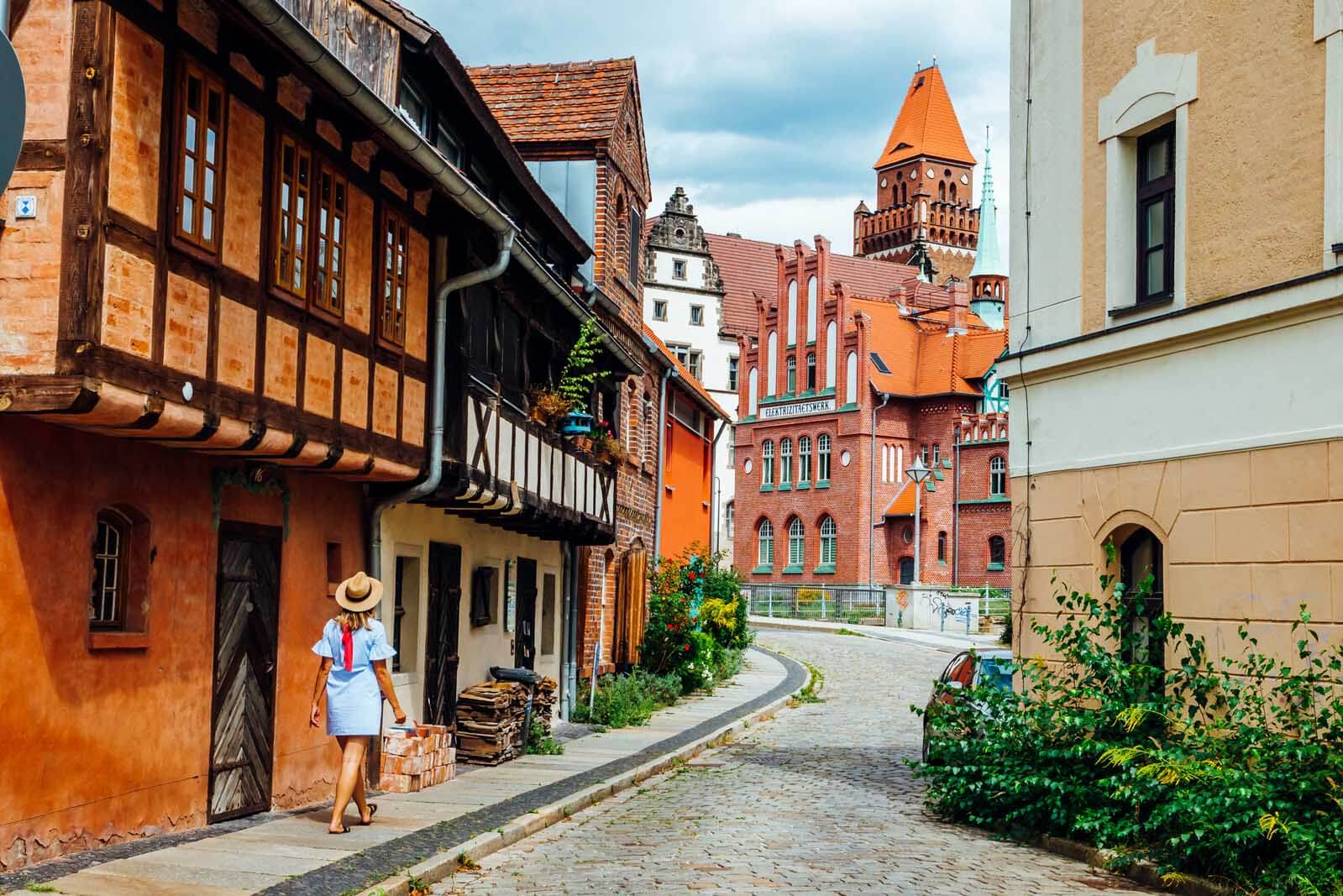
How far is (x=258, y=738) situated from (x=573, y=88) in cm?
1638

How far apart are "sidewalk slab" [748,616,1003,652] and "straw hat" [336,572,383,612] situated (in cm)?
2948

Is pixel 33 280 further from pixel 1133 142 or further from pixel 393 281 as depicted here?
pixel 1133 142

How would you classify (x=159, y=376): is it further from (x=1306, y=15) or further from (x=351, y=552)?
(x=1306, y=15)

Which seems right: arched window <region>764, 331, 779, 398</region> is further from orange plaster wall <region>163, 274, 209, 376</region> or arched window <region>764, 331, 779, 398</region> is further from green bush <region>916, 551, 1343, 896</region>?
orange plaster wall <region>163, 274, 209, 376</region>

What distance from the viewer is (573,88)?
25.8 meters

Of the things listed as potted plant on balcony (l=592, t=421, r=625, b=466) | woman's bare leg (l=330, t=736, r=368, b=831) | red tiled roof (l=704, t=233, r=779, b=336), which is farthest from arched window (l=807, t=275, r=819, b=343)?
woman's bare leg (l=330, t=736, r=368, b=831)

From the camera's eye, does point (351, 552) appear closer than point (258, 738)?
No

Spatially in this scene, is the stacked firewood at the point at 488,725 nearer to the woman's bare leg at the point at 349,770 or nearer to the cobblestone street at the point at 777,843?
the cobblestone street at the point at 777,843

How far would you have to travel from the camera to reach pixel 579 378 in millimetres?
19734

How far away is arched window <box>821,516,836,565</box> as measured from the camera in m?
70.9

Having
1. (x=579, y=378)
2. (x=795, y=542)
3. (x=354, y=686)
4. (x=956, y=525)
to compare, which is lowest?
(x=354, y=686)

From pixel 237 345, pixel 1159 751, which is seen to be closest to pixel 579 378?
pixel 237 345

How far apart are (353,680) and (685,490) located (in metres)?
22.6

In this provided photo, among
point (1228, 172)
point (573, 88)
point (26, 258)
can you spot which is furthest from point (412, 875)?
point (573, 88)
